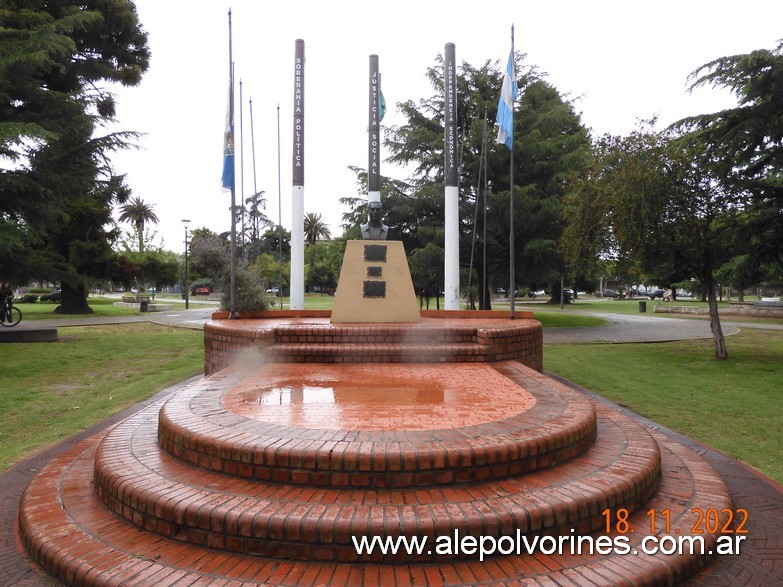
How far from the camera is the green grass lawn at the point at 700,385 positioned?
5258 millimetres

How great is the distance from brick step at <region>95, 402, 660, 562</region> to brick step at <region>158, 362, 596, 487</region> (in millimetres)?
72

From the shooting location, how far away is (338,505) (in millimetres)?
2588

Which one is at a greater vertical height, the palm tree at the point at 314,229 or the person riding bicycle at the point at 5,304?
the palm tree at the point at 314,229

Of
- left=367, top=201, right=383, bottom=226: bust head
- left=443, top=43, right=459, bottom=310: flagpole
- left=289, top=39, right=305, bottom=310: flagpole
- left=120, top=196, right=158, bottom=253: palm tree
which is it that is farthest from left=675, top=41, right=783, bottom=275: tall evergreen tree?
left=120, top=196, right=158, bottom=253: palm tree

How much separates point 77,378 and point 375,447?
27.3ft

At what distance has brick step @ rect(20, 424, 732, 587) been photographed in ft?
7.44

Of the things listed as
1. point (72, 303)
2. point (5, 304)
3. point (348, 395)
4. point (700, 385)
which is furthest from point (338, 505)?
point (72, 303)

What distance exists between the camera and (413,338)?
6.64 m

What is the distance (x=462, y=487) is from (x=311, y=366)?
3657 millimetres

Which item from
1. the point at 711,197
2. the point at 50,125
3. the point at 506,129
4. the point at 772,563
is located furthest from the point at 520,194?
the point at 772,563

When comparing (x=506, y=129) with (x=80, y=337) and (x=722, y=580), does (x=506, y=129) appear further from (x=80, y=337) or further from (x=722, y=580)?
(x=80, y=337)

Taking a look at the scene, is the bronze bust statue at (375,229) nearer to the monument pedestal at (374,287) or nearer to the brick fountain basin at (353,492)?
the monument pedestal at (374,287)

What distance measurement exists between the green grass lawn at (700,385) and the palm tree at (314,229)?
74538 mm

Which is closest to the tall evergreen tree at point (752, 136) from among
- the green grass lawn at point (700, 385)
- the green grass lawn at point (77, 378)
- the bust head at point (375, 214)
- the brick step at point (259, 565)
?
the green grass lawn at point (700, 385)
